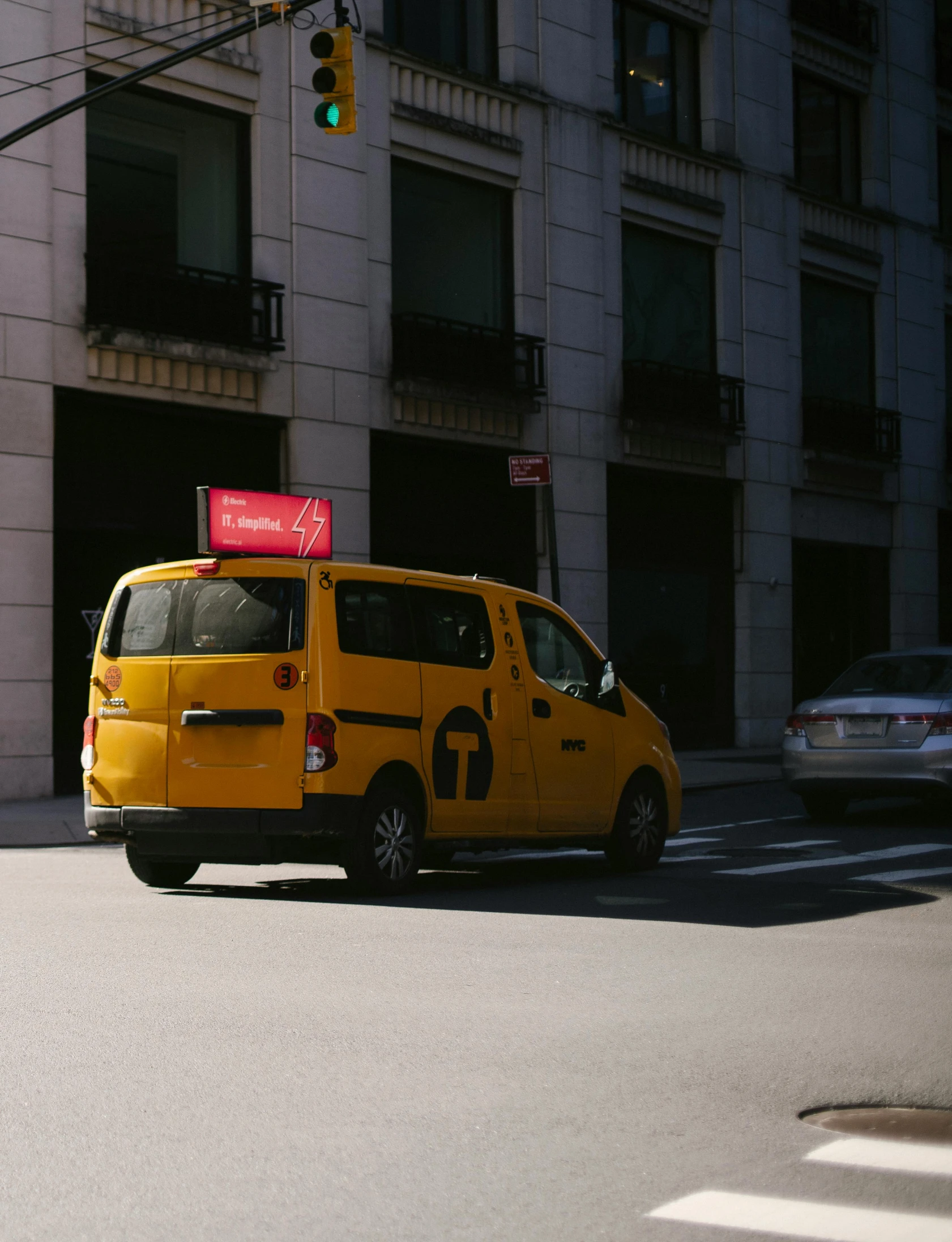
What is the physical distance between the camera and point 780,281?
30641 mm

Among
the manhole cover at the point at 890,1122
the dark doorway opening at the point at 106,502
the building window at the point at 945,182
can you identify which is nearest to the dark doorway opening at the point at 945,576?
the building window at the point at 945,182

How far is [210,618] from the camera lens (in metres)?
11.0

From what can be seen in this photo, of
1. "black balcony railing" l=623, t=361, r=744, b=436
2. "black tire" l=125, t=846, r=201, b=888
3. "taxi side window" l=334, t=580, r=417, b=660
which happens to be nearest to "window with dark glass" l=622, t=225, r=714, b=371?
"black balcony railing" l=623, t=361, r=744, b=436

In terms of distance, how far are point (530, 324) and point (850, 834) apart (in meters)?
12.2

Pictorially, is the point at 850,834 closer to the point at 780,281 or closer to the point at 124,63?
the point at 124,63

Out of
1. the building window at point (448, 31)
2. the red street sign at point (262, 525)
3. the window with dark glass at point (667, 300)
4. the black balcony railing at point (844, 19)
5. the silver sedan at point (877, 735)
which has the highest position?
the black balcony railing at point (844, 19)

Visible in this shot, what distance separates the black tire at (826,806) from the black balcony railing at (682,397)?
37.5ft

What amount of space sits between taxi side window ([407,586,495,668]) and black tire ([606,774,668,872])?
71.1 inches

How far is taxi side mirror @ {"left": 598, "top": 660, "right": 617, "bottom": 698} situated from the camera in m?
12.7

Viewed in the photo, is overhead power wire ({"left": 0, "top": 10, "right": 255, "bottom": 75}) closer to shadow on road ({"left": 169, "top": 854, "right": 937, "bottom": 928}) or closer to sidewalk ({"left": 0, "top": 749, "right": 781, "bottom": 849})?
sidewalk ({"left": 0, "top": 749, "right": 781, "bottom": 849})

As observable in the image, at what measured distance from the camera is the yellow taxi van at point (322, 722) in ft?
35.0

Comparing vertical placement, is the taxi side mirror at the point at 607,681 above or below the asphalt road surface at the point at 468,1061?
above

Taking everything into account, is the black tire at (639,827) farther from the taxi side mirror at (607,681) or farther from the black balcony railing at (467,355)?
the black balcony railing at (467,355)

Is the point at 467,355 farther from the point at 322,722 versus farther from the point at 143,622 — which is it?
the point at 322,722
